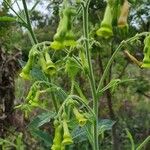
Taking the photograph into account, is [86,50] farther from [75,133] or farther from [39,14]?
[39,14]

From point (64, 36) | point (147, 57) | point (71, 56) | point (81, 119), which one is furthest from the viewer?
point (71, 56)

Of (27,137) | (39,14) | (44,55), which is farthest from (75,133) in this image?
(39,14)

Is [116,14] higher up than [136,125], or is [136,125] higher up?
[116,14]

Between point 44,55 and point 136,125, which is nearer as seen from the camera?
point 44,55

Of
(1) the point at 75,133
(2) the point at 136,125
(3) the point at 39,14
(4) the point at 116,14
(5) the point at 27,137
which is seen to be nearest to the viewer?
(4) the point at 116,14

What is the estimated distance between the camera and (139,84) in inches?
333

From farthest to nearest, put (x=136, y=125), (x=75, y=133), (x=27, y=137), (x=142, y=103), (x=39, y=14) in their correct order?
(x=39, y=14), (x=142, y=103), (x=136, y=125), (x=27, y=137), (x=75, y=133)

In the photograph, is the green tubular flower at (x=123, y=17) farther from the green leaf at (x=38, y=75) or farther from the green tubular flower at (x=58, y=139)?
the green leaf at (x=38, y=75)

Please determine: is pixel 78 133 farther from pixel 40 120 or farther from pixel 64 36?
pixel 64 36

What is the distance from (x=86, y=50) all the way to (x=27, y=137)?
198 inches

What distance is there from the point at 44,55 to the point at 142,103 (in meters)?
8.02

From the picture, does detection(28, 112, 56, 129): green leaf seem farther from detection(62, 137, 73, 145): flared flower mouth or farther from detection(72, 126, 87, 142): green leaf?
detection(62, 137, 73, 145): flared flower mouth

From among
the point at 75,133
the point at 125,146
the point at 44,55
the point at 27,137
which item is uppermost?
the point at 44,55

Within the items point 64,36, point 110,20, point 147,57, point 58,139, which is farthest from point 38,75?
point 110,20
